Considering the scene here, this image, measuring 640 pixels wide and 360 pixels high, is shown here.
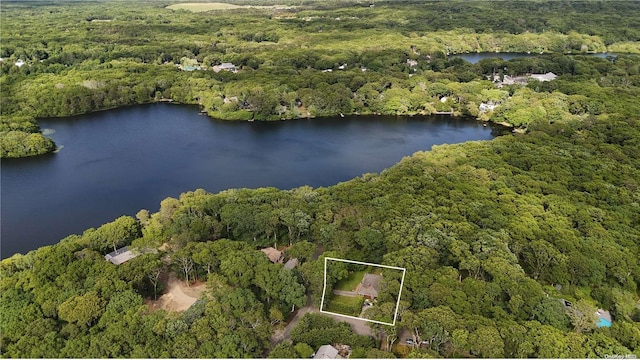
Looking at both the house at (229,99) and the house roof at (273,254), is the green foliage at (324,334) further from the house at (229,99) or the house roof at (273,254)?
the house at (229,99)

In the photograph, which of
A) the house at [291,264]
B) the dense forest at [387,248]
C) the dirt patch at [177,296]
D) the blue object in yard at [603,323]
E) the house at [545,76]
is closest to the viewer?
the dense forest at [387,248]

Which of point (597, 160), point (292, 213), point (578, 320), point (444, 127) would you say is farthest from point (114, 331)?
point (444, 127)

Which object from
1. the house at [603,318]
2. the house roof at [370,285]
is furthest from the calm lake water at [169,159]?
the house at [603,318]

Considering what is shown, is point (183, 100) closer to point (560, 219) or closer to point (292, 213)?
point (292, 213)

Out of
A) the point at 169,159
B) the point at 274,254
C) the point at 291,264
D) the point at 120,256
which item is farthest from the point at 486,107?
the point at 120,256

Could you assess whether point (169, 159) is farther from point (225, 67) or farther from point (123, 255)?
point (225, 67)

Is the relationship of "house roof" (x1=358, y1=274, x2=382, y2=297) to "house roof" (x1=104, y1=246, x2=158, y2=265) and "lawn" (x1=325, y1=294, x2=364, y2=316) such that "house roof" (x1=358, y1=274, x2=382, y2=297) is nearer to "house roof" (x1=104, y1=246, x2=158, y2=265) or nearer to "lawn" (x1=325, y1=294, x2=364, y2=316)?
"lawn" (x1=325, y1=294, x2=364, y2=316)
